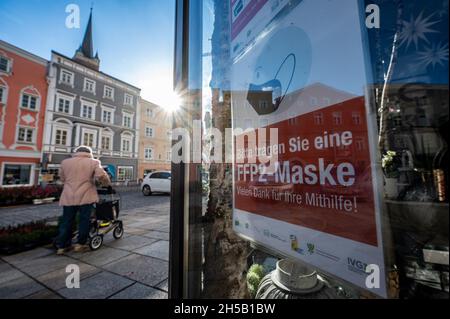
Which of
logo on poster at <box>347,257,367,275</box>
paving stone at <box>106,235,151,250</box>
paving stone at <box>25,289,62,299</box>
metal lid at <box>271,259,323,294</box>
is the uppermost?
logo on poster at <box>347,257,367,275</box>

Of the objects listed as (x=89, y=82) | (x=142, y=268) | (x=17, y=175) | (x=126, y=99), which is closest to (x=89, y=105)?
(x=89, y=82)

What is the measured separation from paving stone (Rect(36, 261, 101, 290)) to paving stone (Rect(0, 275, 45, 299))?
6 centimetres

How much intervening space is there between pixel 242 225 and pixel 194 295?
0.55 m

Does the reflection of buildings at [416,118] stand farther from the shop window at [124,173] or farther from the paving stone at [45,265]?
the shop window at [124,173]

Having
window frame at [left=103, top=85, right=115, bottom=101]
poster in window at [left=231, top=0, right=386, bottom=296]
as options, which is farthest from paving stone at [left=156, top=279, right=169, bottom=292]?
window frame at [left=103, top=85, right=115, bottom=101]

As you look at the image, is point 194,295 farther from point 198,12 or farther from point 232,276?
point 198,12

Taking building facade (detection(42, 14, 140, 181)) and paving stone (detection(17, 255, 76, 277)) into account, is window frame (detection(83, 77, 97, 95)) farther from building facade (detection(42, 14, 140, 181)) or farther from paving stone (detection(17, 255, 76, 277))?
paving stone (detection(17, 255, 76, 277))

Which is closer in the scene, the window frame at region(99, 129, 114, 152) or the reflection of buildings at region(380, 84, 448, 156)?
the reflection of buildings at region(380, 84, 448, 156)

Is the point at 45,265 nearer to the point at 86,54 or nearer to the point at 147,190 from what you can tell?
the point at 147,190

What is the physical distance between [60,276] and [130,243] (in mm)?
1028

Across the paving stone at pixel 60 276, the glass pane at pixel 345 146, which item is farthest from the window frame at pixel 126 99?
the glass pane at pixel 345 146

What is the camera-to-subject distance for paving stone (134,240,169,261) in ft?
8.09

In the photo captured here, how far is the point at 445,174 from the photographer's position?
0.46 m

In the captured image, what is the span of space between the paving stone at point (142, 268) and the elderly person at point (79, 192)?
813 millimetres
